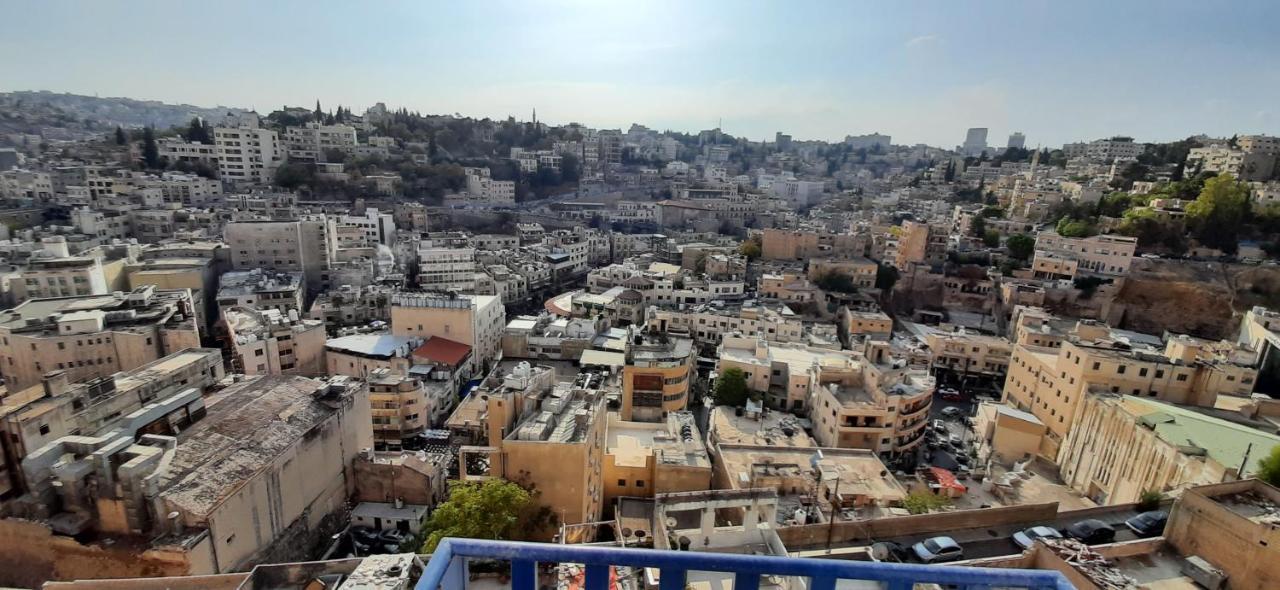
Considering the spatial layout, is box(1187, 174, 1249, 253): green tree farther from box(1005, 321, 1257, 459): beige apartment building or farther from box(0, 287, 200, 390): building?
box(0, 287, 200, 390): building

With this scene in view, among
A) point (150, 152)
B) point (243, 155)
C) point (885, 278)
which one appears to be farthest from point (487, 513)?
point (150, 152)

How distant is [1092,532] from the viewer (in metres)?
9.90

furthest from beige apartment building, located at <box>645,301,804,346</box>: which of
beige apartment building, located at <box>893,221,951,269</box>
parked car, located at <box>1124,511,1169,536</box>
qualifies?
parked car, located at <box>1124,511,1169,536</box>

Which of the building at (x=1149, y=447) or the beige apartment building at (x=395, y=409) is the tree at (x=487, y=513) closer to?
the beige apartment building at (x=395, y=409)

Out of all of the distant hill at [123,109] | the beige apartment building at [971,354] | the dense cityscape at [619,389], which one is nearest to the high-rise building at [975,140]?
the dense cityscape at [619,389]

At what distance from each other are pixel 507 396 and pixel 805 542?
6.70m

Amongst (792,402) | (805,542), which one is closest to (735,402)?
(792,402)

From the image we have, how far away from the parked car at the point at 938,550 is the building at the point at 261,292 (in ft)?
78.0

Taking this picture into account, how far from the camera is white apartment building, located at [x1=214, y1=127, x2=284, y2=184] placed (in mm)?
47594

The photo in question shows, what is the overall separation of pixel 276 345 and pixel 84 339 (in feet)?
16.4

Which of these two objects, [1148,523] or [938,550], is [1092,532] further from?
[938,550]

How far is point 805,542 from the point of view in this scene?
32.2ft

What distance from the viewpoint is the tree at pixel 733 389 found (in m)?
20.3

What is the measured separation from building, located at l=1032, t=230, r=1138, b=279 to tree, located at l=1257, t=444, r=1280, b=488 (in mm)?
22654
